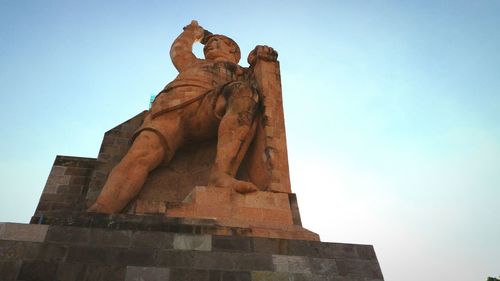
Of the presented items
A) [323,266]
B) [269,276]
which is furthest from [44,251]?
[323,266]

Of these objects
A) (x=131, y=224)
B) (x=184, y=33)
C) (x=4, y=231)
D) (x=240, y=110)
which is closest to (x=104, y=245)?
(x=131, y=224)

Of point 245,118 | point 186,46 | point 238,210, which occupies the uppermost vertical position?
point 186,46

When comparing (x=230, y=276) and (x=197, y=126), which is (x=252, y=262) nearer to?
(x=230, y=276)

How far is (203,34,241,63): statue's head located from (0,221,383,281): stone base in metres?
4.90

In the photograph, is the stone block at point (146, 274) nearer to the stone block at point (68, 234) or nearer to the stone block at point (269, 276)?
the stone block at point (68, 234)

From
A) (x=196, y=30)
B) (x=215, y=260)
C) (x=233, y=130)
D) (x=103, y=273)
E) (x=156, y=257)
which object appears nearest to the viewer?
(x=103, y=273)

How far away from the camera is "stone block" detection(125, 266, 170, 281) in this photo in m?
3.55

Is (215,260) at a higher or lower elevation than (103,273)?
higher

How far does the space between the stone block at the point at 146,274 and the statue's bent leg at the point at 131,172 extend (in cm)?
168

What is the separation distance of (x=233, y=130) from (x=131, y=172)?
→ 1777mm

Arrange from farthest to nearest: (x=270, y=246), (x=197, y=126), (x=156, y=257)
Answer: (x=197, y=126), (x=270, y=246), (x=156, y=257)

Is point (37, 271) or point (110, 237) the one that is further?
point (110, 237)

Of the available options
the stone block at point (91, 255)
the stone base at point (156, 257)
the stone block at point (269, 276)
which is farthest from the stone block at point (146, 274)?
the stone block at point (269, 276)

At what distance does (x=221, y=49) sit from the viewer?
324 inches
